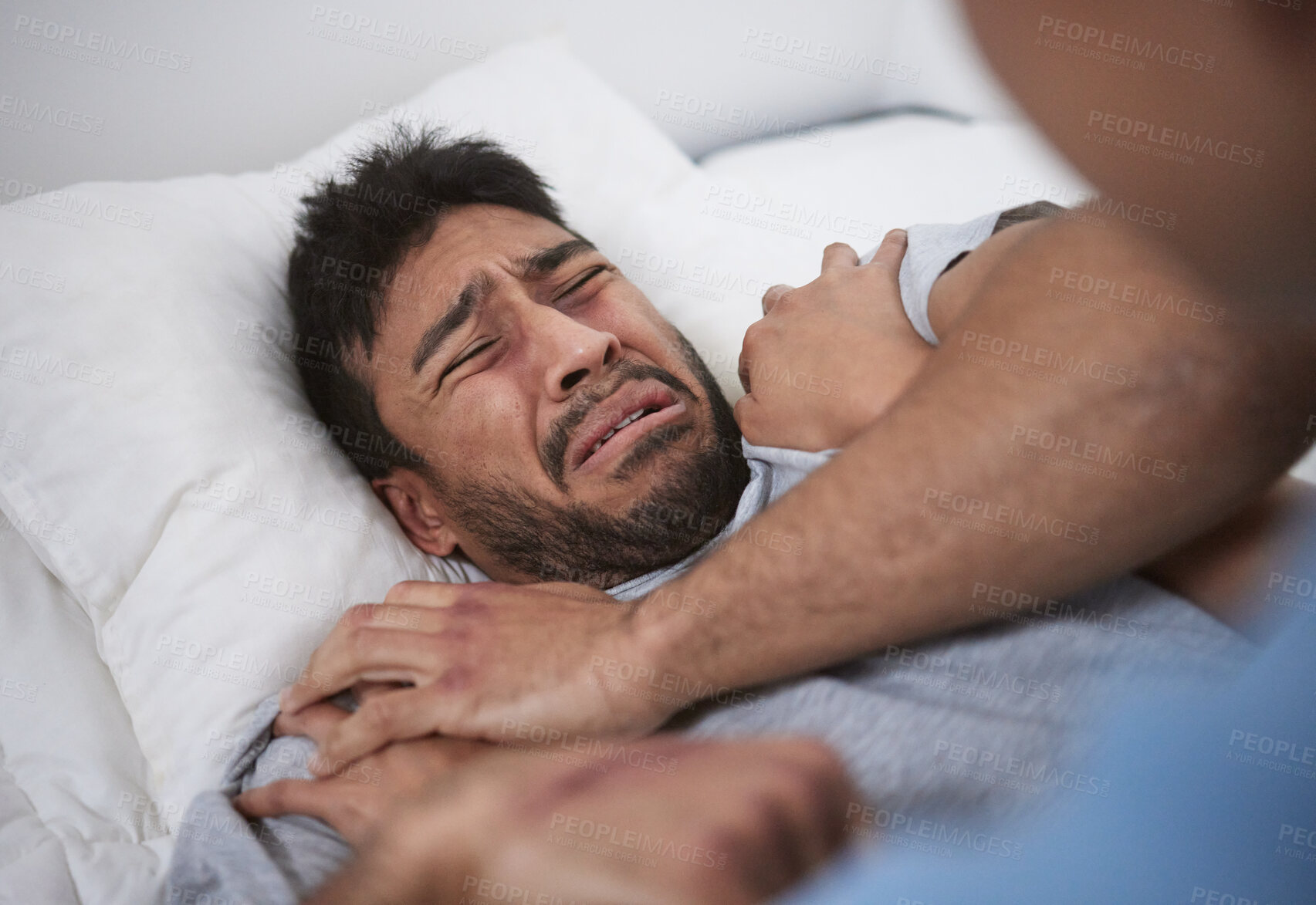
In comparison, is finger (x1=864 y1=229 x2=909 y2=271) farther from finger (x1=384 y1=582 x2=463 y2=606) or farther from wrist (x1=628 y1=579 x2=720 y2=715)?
finger (x1=384 y1=582 x2=463 y2=606)

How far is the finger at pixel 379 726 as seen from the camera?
872mm

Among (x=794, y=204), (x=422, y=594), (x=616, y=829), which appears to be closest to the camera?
(x=616, y=829)

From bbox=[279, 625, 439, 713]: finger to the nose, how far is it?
37cm

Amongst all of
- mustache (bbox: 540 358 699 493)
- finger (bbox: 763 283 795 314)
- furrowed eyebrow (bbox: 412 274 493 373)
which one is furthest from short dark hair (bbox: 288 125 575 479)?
finger (bbox: 763 283 795 314)

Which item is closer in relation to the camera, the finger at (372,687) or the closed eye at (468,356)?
the finger at (372,687)

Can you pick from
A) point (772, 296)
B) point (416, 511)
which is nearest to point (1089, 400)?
point (772, 296)

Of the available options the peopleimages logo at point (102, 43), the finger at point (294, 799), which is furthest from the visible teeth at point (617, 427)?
the peopleimages logo at point (102, 43)

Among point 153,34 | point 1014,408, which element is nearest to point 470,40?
point 153,34

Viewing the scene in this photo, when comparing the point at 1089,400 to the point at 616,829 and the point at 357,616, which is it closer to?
the point at 616,829

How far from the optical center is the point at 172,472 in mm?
1057

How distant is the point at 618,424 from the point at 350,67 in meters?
1.07

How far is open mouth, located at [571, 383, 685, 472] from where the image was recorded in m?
1.09

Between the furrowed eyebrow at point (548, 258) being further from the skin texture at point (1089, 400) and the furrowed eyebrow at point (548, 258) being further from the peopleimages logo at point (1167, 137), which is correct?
the peopleimages logo at point (1167, 137)

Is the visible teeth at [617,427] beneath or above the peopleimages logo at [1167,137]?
beneath
